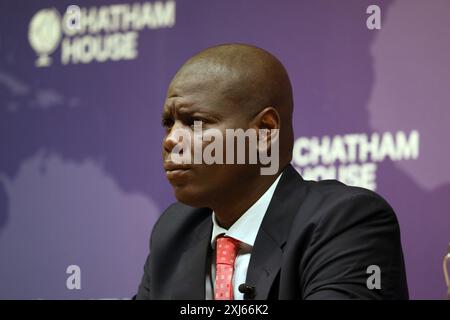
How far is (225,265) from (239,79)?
0.54 m

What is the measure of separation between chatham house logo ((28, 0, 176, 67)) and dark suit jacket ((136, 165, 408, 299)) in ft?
5.34

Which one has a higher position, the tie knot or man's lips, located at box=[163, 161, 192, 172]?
man's lips, located at box=[163, 161, 192, 172]

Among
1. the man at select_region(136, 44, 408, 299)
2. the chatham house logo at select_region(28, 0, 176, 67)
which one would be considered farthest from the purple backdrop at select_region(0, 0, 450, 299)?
the man at select_region(136, 44, 408, 299)

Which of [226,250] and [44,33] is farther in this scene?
[44,33]

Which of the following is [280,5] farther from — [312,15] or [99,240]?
[99,240]

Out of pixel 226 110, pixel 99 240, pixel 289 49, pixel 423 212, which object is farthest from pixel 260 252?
pixel 99 240

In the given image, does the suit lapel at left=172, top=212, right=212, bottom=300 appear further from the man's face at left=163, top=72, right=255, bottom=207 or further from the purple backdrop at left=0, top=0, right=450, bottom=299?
the purple backdrop at left=0, top=0, right=450, bottom=299

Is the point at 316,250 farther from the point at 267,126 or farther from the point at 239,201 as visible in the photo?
the point at 267,126

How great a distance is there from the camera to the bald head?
2404mm

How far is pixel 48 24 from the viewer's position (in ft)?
13.2

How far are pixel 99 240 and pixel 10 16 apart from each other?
1.25 metres

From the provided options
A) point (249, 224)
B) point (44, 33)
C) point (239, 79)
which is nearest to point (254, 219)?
point (249, 224)

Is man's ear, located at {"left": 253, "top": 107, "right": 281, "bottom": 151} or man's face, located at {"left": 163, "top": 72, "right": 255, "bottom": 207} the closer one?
man's face, located at {"left": 163, "top": 72, "right": 255, "bottom": 207}

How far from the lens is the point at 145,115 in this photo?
386cm
